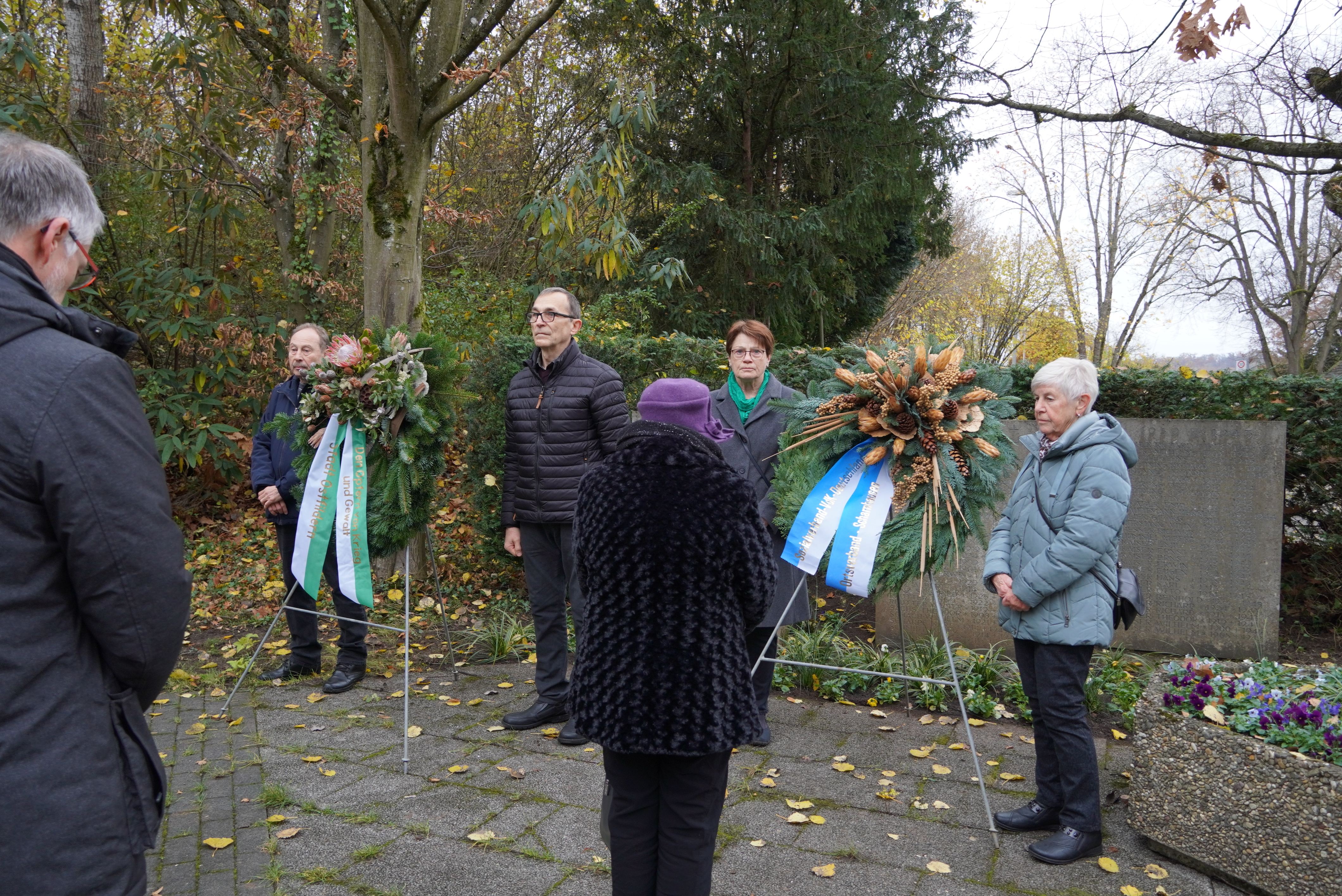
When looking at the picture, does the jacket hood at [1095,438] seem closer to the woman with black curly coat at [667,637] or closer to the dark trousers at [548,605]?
the woman with black curly coat at [667,637]

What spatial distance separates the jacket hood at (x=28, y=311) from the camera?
1637 millimetres

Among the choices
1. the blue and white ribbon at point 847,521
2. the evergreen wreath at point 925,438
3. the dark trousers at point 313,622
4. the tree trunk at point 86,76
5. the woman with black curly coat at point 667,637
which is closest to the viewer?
the woman with black curly coat at point 667,637

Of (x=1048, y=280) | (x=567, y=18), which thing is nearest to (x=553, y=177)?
(x=567, y=18)

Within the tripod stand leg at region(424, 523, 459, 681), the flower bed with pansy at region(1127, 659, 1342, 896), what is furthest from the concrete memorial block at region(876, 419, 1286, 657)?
the tripod stand leg at region(424, 523, 459, 681)

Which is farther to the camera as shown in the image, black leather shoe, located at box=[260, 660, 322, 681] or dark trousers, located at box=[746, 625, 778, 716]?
black leather shoe, located at box=[260, 660, 322, 681]

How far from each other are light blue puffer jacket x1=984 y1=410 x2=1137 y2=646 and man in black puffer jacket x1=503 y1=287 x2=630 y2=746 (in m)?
2.23

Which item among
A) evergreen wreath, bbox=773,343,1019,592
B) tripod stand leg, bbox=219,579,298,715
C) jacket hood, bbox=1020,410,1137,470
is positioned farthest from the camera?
tripod stand leg, bbox=219,579,298,715

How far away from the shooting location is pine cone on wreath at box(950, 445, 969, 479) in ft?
12.5

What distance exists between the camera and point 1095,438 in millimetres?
3541

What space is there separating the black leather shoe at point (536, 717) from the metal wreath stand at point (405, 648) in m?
0.55

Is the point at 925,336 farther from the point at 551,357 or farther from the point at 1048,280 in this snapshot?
the point at 1048,280

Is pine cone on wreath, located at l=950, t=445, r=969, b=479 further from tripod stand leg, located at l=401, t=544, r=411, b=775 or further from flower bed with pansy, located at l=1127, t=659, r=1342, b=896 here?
tripod stand leg, located at l=401, t=544, r=411, b=775

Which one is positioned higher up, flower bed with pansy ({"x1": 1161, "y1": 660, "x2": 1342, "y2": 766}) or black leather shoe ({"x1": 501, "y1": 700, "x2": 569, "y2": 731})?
flower bed with pansy ({"x1": 1161, "y1": 660, "x2": 1342, "y2": 766})

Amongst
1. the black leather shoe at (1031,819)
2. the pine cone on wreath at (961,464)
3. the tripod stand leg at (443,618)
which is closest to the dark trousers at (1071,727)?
the black leather shoe at (1031,819)
